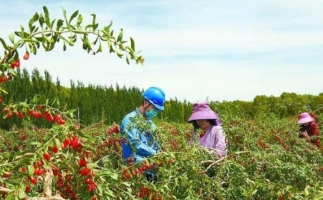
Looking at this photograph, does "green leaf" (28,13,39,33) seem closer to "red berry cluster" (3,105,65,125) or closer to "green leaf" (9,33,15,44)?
"green leaf" (9,33,15,44)

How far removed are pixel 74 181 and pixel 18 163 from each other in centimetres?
45

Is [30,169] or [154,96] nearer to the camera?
[30,169]

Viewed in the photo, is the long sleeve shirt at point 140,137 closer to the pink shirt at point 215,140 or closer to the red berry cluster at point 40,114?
the pink shirt at point 215,140

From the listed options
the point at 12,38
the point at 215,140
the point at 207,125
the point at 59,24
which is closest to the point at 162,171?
the point at 59,24

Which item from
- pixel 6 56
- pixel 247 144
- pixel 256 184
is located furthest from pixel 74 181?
pixel 247 144

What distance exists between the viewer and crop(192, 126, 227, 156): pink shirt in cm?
466

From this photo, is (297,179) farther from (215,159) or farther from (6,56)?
(6,56)

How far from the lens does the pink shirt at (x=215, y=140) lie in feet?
15.3

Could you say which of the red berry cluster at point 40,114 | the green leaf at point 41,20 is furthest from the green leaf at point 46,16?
the red berry cluster at point 40,114

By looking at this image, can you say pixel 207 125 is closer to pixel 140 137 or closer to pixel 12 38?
pixel 140 137

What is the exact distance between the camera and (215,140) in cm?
495

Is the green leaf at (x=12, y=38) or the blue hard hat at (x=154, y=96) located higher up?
the green leaf at (x=12, y=38)

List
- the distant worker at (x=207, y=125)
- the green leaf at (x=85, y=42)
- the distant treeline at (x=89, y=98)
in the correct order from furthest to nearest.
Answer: the distant treeline at (x=89, y=98) → the distant worker at (x=207, y=125) → the green leaf at (x=85, y=42)

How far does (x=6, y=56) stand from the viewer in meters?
2.68
